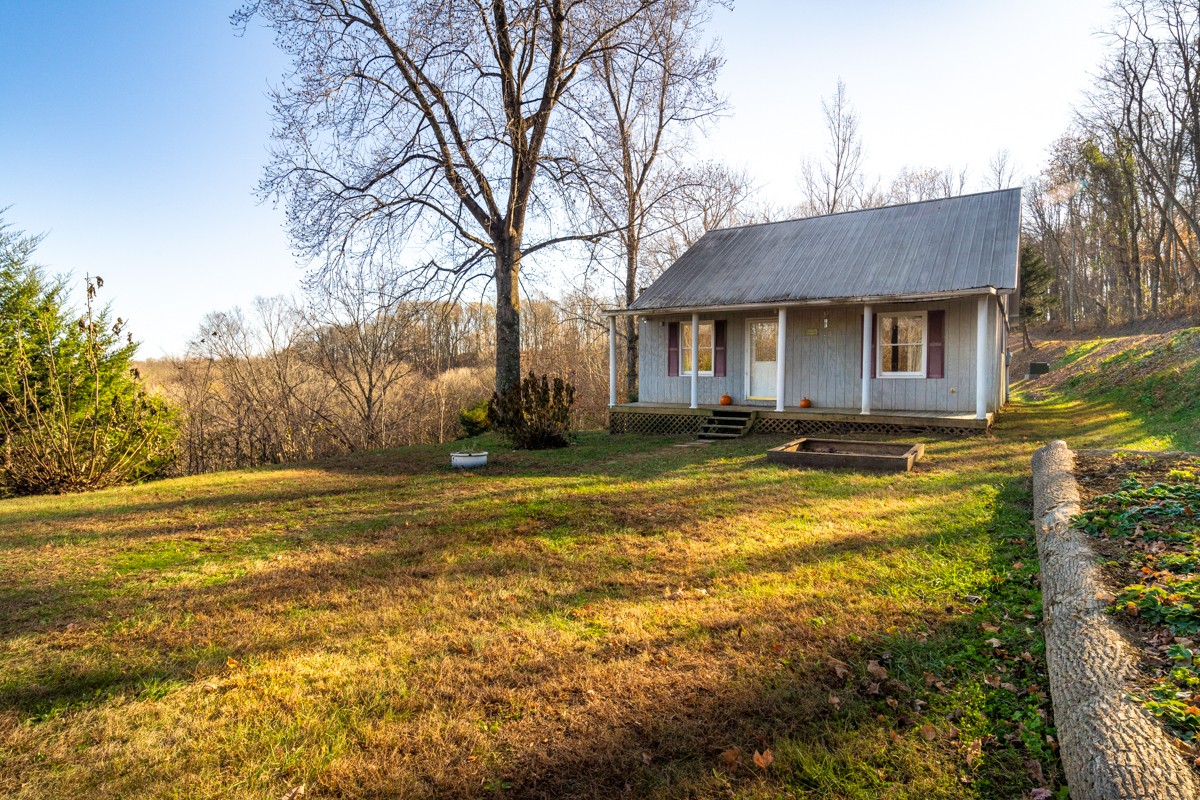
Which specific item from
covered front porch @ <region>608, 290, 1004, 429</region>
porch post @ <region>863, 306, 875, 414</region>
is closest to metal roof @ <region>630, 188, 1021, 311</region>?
covered front porch @ <region>608, 290, 1004, 429</region>

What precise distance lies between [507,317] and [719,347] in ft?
17.4

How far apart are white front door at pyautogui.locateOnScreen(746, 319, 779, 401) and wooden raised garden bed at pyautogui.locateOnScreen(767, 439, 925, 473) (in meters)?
3.82

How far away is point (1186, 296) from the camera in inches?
1049

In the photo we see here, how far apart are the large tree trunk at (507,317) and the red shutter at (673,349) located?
3882 mm

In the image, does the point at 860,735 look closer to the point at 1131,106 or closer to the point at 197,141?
the point at 197,141

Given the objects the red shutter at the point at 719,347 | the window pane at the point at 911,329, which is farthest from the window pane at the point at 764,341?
the window pane at the point at 911,329

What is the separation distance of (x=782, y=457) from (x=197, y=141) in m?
14.3

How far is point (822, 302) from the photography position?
1236cm

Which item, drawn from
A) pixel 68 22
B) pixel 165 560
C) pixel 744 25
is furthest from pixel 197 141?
pixel 744 25

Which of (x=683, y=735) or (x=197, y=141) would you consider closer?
(x=683, y=735)

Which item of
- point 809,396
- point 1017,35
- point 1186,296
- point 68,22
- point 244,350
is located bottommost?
point 809,396

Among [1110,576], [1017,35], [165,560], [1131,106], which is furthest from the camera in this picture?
[1131,106]

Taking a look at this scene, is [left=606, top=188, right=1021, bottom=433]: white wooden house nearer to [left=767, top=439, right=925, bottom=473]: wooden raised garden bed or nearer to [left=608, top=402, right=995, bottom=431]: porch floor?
[left=608, top=402, right=995, bottom=431]: porch floor

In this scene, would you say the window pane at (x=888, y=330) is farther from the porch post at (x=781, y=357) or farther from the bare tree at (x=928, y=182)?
the bare tree at (x=928, y=182)
